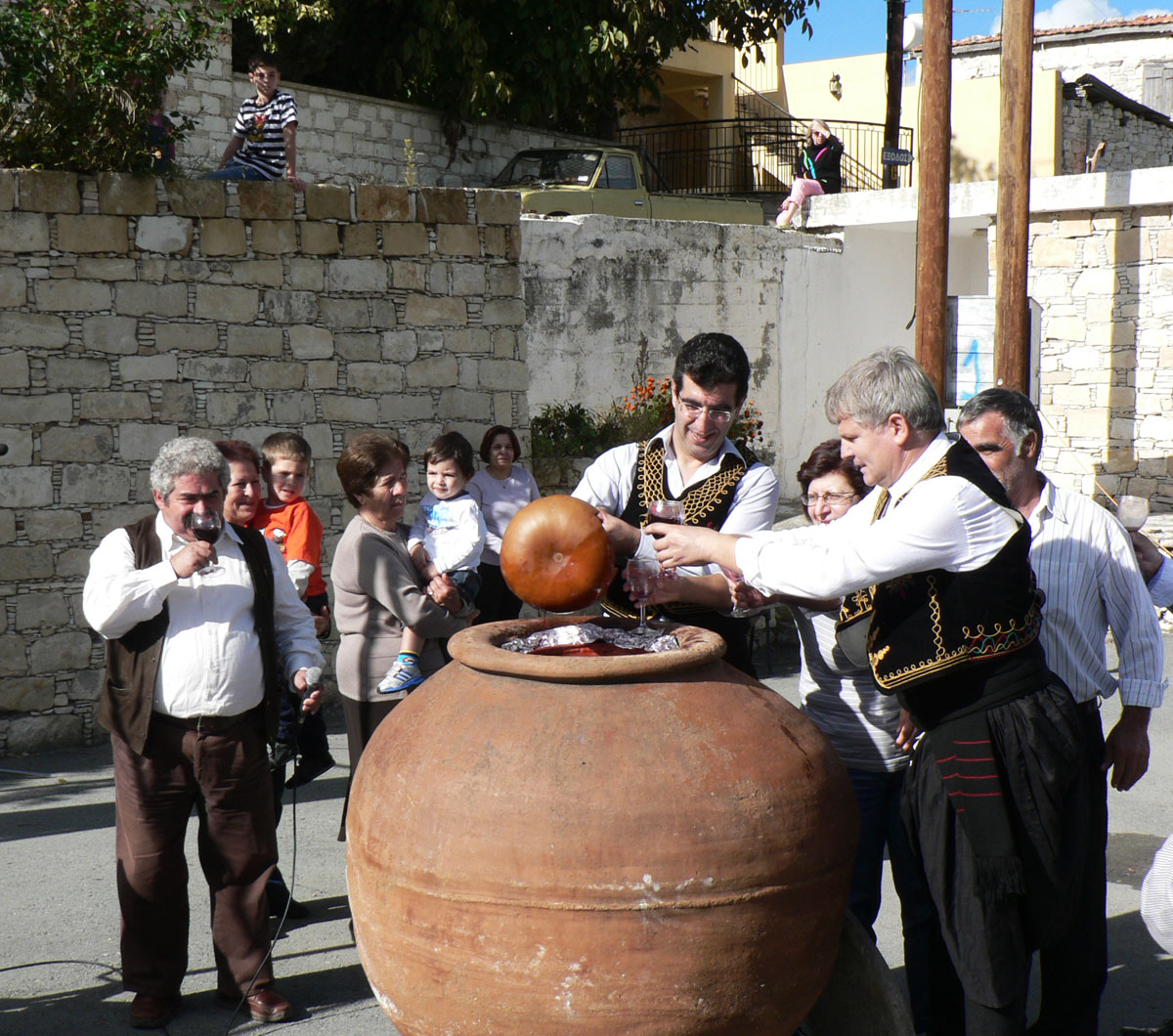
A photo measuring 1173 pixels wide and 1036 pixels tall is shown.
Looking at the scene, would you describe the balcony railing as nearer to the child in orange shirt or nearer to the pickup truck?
the pickup truck

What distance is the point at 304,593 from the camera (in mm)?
5316

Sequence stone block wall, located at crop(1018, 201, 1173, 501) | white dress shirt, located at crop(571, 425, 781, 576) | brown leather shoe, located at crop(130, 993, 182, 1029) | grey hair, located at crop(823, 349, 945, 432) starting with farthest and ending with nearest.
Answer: stone block wall, located at crop(1018, 201, 1173, 501) → brown leather shoe, located at crop(130, 993, 182, 1029) → white dress shirt, located at crop(571, 425, 781, 576) → grey hair, located at crop(823, 349, 945, 432)

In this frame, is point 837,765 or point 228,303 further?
point 228,303

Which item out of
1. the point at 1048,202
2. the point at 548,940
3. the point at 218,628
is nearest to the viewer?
the point at 548,940

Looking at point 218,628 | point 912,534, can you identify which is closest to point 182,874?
point 218,628

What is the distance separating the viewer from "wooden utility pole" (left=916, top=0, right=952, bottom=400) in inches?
401

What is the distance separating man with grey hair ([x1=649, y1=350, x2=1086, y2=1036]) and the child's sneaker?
166 centimetres

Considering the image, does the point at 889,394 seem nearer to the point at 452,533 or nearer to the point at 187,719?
the point at 187,719

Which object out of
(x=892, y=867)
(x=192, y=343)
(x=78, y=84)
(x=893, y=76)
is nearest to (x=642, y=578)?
(x=892, y=867)

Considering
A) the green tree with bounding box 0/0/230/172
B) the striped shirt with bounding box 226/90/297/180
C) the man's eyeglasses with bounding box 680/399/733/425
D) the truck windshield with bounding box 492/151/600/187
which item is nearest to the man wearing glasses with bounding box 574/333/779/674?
the man's eyeglasses with bounding box 680/399/733/425

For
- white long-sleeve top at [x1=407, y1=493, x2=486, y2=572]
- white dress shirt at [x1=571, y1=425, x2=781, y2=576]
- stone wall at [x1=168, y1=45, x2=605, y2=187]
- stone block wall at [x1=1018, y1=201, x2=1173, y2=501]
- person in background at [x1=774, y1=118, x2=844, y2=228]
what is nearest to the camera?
white dress shirt at [x1=571, y1=425, x2=781, y2=576]

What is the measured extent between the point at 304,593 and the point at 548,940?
3.14m

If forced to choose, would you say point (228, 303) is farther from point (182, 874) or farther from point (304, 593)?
point (182, 874)

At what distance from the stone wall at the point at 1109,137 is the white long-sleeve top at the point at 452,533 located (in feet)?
45.9
